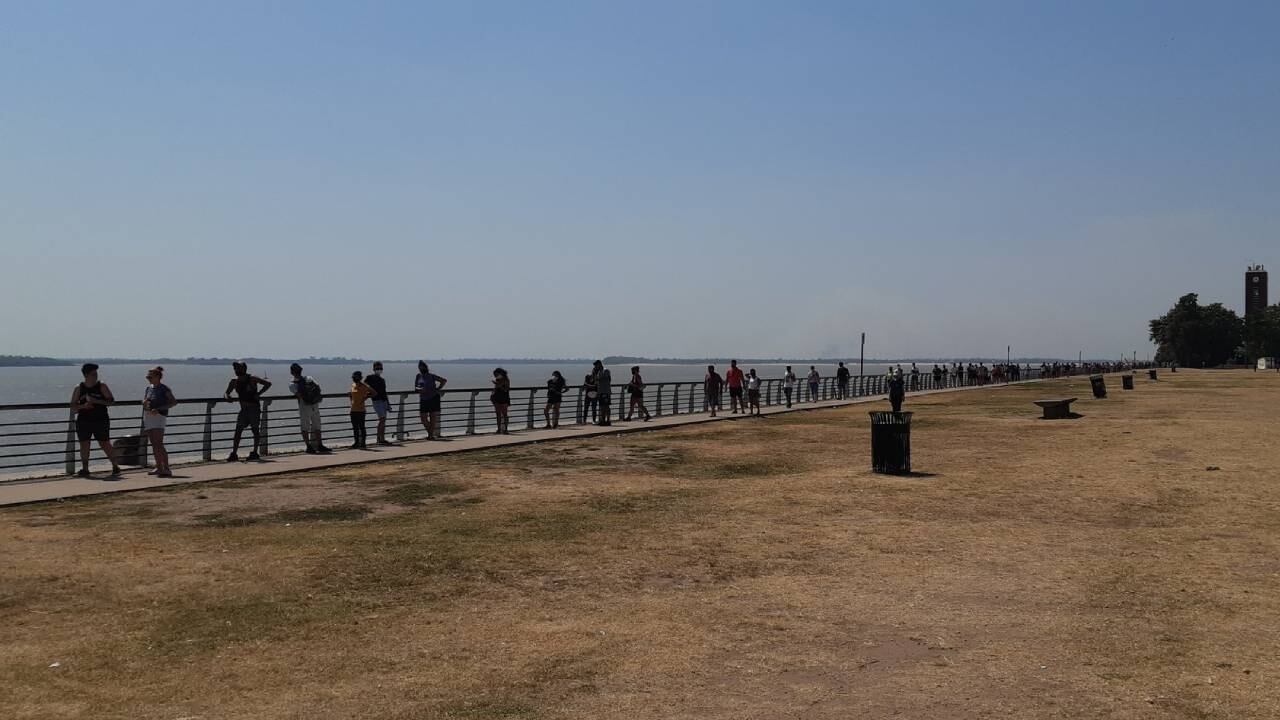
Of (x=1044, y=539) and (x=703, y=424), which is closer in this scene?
(x=1044, y=539)

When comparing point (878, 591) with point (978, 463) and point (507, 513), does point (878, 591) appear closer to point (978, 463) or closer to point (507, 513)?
point (507, 513)

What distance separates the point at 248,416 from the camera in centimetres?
1686

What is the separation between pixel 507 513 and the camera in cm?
1137

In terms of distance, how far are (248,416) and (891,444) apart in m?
10.5

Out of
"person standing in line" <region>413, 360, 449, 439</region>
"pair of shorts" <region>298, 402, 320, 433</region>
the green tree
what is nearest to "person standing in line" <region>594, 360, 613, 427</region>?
"person standing in line" <region>413, 360, 449, 439</region>

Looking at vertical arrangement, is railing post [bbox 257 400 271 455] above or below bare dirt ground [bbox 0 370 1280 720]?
above

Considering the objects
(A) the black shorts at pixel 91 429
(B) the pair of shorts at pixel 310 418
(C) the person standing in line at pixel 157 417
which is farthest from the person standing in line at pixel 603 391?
(A) the black shorts at pixel 91 429

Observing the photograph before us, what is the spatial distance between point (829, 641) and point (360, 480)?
9.81 metres

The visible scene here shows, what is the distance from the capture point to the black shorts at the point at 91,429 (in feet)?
46.6

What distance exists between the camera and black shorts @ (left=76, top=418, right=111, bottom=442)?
14.2m

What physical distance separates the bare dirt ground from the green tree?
515 ft

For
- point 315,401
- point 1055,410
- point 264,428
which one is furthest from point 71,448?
point 1055,410

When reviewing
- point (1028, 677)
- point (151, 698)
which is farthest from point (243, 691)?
point (1028, 677)

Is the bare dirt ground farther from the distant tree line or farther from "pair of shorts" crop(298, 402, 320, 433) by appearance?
the distant tree line
